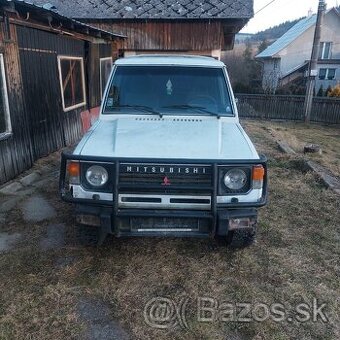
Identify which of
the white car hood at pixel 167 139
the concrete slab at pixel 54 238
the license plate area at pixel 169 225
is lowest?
the concrete slab at pixel 54 238

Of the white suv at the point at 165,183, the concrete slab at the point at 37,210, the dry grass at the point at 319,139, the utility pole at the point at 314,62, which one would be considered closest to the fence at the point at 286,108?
the utility pole at the point at 314,62

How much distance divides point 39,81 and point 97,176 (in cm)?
472

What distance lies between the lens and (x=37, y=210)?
5.05 meters

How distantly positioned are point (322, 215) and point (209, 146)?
253cm

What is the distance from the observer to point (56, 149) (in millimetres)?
8047

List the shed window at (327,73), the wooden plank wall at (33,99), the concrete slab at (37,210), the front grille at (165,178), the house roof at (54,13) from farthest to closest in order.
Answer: the shed window at (327,73)
the wooden plank wall at (33,99)
the house roof at (54,13)
the concrete slab at (37,210)
the front grille at (165,178)

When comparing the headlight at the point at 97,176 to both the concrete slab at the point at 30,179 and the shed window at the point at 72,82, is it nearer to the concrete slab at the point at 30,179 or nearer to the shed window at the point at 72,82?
the concrete slab at the point at 30,179

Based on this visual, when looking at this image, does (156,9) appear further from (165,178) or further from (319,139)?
(165,178)

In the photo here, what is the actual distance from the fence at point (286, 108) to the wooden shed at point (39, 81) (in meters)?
12.4

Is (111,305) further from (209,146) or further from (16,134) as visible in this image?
(16,134)

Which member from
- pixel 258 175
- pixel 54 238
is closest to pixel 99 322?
pixel 54 238

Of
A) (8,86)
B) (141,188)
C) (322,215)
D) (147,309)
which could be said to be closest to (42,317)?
(147,309)

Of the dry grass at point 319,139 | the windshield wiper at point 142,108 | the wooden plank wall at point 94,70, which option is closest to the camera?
the windshield wiper at point 142,108

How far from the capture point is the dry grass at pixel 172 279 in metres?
2.79
